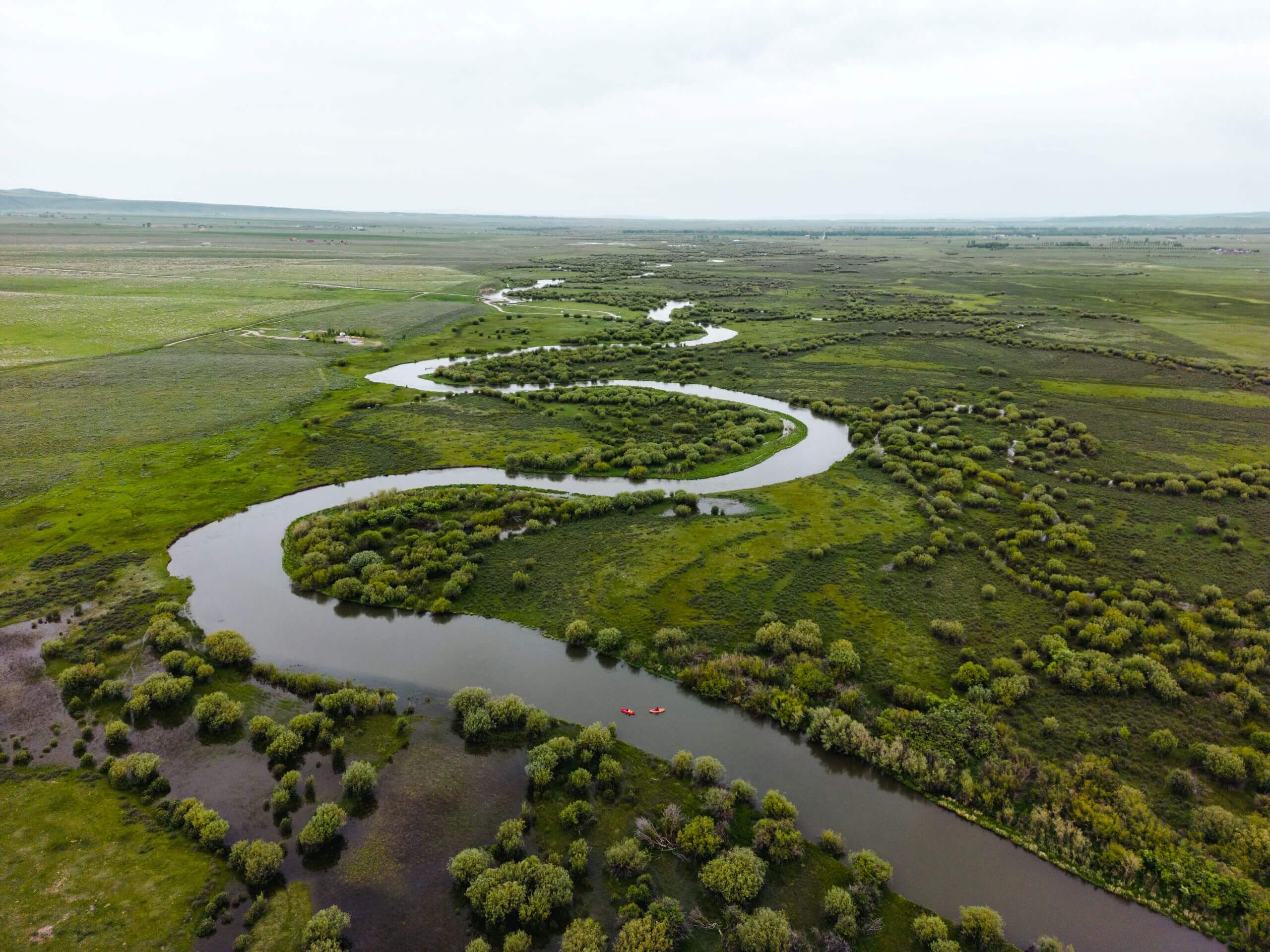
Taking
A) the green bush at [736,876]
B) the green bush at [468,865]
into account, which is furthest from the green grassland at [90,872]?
the green bush at [736,876]

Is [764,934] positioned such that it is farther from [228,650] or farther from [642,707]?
[228,650]

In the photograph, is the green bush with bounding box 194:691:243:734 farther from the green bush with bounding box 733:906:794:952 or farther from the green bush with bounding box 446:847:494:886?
A: the green bush with bounding box 733:906:794:952

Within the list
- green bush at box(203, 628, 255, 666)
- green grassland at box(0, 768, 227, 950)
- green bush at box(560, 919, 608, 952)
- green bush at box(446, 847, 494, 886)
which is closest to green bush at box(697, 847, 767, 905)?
A: green bush at box(560, 919, 608, 952)

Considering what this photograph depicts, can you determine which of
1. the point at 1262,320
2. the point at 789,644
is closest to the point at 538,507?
the point at 789,644

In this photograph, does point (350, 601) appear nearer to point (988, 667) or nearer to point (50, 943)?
point (50, 943)

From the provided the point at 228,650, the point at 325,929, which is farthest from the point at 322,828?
the point at 228,650

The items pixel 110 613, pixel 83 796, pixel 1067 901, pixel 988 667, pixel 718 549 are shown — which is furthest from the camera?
pixel 718 549
